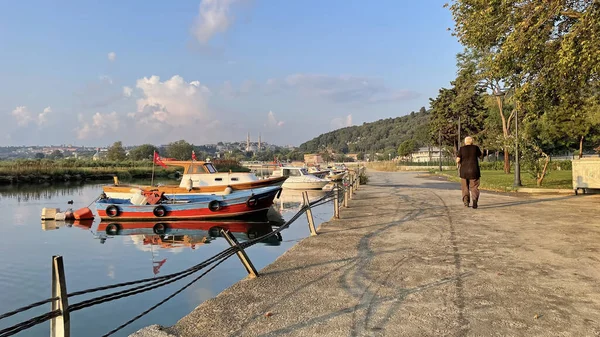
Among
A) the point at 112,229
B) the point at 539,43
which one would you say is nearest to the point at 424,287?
the point at 539,43

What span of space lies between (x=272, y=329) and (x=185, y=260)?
8427 mm

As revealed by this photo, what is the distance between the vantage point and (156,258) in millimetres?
12656

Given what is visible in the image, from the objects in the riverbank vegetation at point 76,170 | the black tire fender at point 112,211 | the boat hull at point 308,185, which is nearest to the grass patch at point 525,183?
the boat hull at point 308,185

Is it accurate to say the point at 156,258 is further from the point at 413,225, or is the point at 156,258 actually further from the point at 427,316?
the point at 427,316

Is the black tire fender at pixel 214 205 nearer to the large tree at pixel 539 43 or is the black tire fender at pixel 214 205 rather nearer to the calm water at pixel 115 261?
the calm water at pixel 115 261

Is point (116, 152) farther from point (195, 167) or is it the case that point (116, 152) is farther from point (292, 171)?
point (195, 167)

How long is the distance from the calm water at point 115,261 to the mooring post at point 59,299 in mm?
3350

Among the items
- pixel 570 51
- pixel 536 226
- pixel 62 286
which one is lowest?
Result: pixel 536 226

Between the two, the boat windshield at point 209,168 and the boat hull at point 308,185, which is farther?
the boat hull at point 308,185

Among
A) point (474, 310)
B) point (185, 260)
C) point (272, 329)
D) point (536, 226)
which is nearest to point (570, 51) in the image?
Result: point (536, 226)

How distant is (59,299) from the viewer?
3420mm

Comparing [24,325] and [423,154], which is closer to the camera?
[24,325]

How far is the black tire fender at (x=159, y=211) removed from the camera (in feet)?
64.1

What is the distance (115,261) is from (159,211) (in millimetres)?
7135
